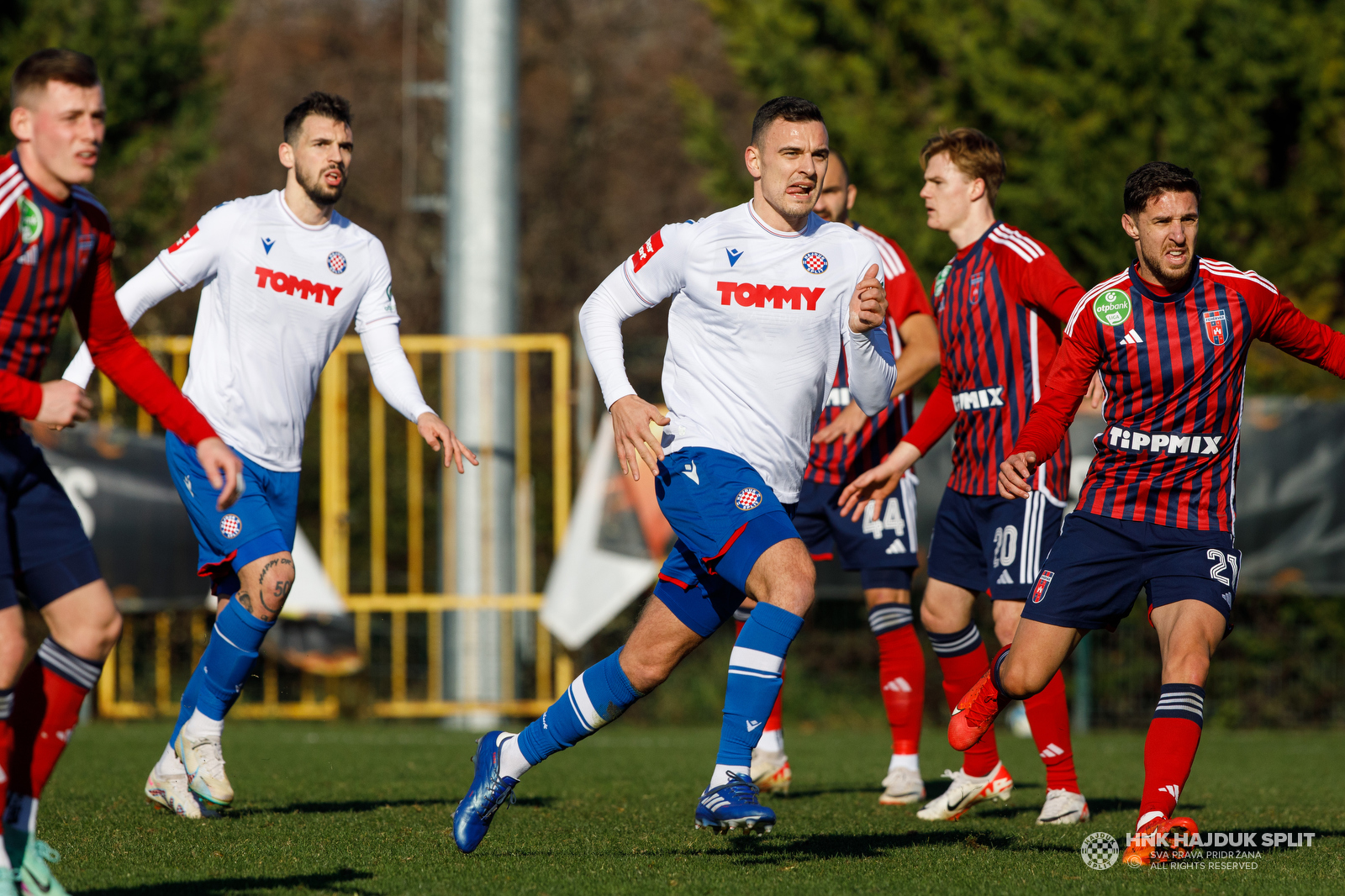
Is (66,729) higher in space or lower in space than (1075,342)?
lower

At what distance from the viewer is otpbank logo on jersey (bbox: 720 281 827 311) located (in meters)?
4.73

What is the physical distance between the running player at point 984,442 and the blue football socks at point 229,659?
7.81 feet

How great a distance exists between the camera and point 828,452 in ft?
22.0

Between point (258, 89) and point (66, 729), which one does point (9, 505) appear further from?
point (258, 89)

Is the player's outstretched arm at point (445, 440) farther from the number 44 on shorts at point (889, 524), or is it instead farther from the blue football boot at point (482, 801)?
A: the number 44 on shorts at point (889, 524)

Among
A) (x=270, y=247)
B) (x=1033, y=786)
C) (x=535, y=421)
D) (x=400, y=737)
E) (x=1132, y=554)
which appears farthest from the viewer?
(x=535, y=421)

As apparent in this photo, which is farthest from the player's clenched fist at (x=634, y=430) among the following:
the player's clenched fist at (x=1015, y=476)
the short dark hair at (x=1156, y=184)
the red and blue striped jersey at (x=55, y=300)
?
the short dark hair at (x=1156, y=184)

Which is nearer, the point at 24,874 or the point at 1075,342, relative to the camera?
the point at 24,874

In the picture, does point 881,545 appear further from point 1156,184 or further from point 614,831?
point 1156,184

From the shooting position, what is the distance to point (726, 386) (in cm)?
473

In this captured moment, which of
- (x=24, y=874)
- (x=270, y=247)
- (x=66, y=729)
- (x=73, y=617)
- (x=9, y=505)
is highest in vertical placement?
(x=270, y=247)

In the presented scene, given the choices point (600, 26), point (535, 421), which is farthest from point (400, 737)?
point (600, 26)

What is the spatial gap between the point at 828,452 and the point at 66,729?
3719mm

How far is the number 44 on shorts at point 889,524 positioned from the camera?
6.57 m
